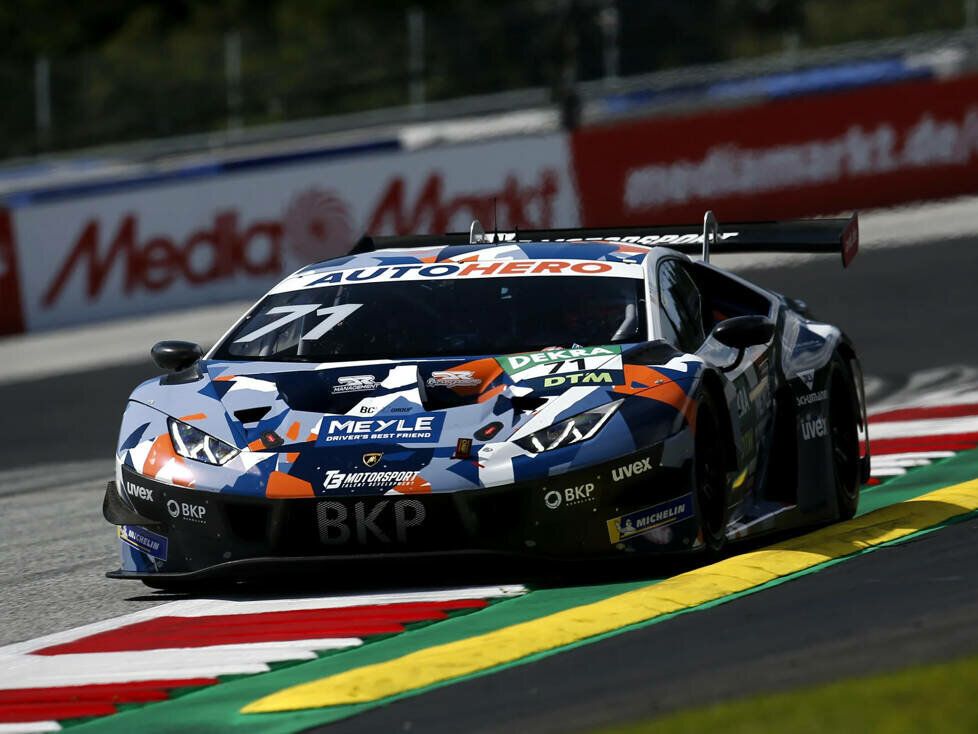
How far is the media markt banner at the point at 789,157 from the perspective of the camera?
20.9 meters

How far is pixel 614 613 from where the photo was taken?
5.82m

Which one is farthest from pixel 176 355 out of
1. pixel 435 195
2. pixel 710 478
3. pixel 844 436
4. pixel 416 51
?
pixel 416 51

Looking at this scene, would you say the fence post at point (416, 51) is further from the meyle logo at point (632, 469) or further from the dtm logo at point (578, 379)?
the meyle logo at point (632, 469)

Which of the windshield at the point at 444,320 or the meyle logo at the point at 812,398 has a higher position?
the windshield at the point at 444,320

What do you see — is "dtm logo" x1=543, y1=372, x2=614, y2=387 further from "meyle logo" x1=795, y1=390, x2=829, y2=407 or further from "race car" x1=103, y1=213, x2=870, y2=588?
"meyle logo" x1=795, y1=390, x2=829, y2=407

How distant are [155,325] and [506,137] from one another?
4018mm

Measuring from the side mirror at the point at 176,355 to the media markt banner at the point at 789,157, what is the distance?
13.2 meters

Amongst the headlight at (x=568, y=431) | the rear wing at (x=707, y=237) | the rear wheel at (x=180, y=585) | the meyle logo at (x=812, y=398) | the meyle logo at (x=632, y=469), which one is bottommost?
the rear wheel at (x=180, y=585)

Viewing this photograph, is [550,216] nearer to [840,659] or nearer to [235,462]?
[235,462]

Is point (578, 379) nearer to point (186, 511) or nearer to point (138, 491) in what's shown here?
point (186, 511)

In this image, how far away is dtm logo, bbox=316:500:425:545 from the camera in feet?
20.9

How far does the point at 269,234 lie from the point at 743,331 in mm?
13457

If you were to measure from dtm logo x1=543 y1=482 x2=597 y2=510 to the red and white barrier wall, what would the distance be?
1359cm

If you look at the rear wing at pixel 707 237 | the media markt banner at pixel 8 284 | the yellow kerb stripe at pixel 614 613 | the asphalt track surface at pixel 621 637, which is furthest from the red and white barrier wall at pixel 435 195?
the yellow kerb stripe at pixel 614 613
